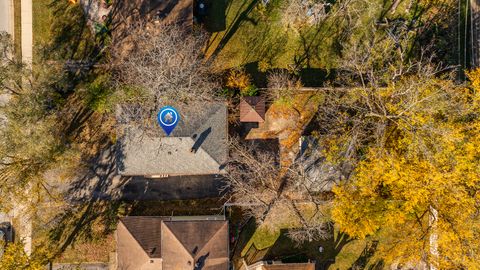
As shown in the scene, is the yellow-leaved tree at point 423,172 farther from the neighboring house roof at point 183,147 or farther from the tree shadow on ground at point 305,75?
the neighboring house roof at point 183,147

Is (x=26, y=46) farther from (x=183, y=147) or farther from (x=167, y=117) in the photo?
(x=183, y=147)

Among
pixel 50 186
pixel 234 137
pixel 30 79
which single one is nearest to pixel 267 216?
pixel 234 137

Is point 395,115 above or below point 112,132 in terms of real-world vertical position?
below

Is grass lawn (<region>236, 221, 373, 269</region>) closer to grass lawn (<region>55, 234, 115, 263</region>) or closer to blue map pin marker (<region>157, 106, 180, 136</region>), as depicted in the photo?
blue map pin marker (<region>157, 106, 180, 136</region>)

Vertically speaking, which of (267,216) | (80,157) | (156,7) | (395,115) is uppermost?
(156,7)

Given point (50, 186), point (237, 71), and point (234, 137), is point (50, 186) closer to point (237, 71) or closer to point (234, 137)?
point (234, 137)

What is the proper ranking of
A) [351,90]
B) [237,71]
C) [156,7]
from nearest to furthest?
[351,90] → [156,7] → [237,71]
